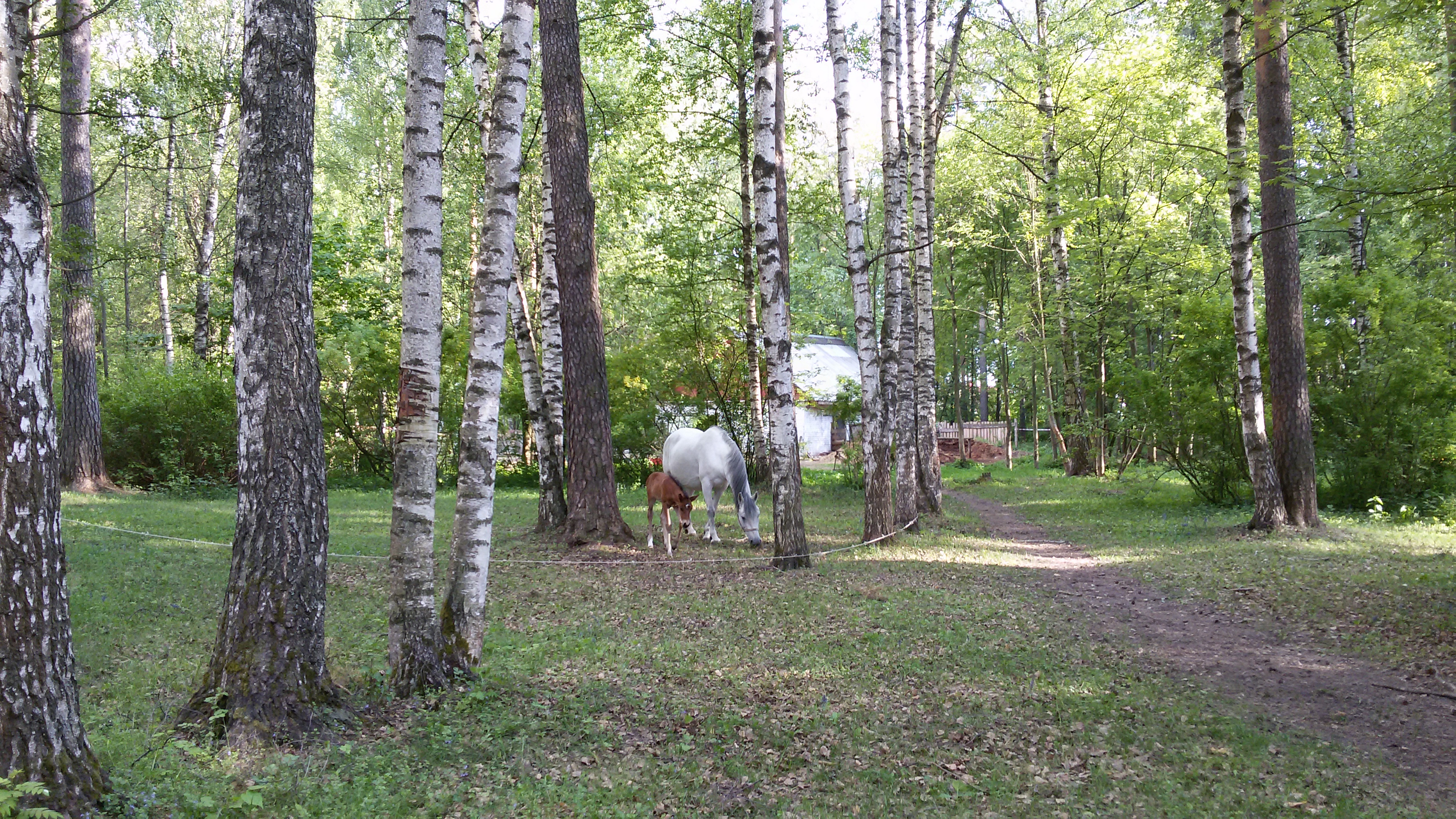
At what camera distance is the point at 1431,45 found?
15062mm

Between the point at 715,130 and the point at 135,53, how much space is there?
1926 cm

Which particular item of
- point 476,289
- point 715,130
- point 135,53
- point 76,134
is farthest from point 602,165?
point 476,289

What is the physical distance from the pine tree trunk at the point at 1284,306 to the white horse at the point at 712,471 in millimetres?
7511

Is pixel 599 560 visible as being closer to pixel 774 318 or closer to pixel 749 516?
pixel 749 516

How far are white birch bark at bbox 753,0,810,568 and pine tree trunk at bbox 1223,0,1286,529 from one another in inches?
248

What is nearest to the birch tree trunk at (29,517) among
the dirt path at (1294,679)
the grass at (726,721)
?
the grass at (726,721)

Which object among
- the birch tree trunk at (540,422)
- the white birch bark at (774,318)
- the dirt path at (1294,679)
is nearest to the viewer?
the dirt path at (1294,679)

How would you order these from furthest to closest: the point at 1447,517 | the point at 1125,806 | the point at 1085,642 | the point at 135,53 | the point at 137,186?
the point at 137,186 → the point at 135,53 → the point at 1447,517 → the point at 1085,642 → the point at 1125,806

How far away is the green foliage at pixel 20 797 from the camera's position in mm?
2809

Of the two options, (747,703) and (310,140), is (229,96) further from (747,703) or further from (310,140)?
(747,703)

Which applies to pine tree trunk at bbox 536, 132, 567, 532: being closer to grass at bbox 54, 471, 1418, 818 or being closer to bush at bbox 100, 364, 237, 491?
grass at bbox 54, 471, 1418, 818

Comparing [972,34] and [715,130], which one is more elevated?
[972,34]

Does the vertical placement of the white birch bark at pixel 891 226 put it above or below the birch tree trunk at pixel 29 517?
above

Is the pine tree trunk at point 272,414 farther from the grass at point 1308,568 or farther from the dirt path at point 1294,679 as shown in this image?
the grass at point 1308,568
